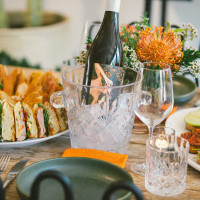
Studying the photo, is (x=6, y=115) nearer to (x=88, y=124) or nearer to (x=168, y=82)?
(x=88, y=124)

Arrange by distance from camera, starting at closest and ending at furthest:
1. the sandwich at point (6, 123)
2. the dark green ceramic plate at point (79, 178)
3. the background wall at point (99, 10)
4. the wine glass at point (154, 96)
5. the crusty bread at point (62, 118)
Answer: the dark green ceramic plate at point (79, 178), the wine glass at point (154, 96), the sandwich at point (6, 123), the crusty bread at point (62, 118), the background wall at point (99, 10)

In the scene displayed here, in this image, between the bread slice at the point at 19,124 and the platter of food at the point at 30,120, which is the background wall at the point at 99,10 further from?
the bread slice at the point at 19,124

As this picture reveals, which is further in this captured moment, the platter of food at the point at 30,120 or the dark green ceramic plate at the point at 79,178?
the platter of food at the point at 30,120

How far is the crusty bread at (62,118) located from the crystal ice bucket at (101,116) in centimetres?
8

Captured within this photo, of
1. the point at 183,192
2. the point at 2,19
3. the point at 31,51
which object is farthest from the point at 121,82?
the point at 2,19

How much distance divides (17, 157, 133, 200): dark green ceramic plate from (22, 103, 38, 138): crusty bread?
0.20 meters

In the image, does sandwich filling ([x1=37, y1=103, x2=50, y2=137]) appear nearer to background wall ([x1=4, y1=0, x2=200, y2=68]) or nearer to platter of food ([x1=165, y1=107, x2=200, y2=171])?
platter of food ([x1=165, y1=107, x2=200, y2=171])

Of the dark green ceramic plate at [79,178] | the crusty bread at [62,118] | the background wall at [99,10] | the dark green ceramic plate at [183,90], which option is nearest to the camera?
the dark green ceramic plate at [79,178]

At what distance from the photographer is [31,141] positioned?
3.40 feet

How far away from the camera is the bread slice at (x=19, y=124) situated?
3.39 feet

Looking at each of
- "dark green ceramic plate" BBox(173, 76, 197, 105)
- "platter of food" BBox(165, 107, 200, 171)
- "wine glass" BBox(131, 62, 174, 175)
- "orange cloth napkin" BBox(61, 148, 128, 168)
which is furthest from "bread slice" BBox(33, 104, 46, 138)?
"dark green ceramic plate" BBox(173, 76, 197, 105)

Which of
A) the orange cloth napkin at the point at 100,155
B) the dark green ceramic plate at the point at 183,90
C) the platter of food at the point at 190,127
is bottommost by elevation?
the orange cloth napkin at the point at 100,155

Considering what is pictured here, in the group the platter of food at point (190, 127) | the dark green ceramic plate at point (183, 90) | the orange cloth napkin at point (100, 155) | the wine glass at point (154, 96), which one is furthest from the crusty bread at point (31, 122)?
the dark green ceramic plate at point (183, 90)

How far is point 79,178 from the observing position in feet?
2.78
